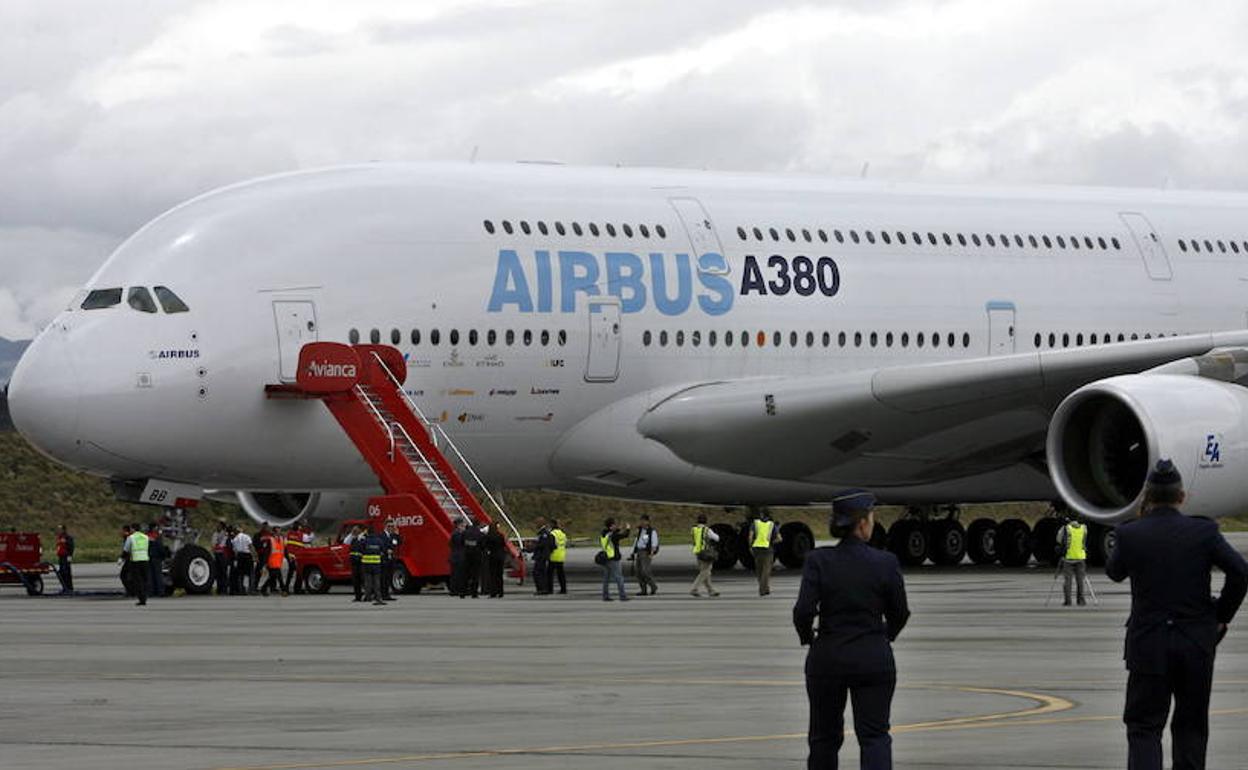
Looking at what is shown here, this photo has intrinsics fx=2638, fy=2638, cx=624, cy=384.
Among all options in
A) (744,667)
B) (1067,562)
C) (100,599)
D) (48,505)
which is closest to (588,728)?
(744,667)

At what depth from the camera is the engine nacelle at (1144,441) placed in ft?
91.7

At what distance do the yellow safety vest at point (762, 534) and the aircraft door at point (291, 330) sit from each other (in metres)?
5.56

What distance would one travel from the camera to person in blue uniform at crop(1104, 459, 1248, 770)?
34.8ft

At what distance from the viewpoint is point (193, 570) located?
31.1m

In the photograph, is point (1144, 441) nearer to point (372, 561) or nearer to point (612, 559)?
point (612, 559)

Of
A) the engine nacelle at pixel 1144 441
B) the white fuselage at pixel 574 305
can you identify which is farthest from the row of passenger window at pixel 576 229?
the engine nacelle at pixel 1144 441

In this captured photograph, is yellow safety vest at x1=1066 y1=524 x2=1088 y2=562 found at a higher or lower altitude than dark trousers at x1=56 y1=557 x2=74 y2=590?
higher

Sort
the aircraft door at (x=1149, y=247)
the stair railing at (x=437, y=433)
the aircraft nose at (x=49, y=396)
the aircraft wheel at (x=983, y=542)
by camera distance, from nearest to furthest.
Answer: the aircraft nose at (x=49, y=396) → the stair railing at (x=437, y=433) → the aircraft door at (x=1149, y=247) → the aircraft wheel at (x=983, y=542)

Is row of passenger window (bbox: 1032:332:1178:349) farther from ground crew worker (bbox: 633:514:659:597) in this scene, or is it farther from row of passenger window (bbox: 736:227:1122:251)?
ground crew worker (bbox: 633:514:659:597)

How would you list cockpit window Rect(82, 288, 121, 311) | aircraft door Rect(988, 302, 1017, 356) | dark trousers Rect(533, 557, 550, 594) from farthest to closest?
1. aircraft door Rect(988, 302, 1017, 356)
2. dark trousers Rect(533, 557, 550, 594)
3. cockpit window Rect(82, 288, 121, 311)

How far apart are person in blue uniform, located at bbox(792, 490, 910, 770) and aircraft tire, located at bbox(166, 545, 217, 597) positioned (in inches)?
829

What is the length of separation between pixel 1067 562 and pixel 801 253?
7995mm

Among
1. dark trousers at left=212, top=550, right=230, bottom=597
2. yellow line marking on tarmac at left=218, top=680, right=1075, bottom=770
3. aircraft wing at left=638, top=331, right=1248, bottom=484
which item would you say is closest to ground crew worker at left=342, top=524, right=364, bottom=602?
dark trousers at left=212, top=550, right=230, bottom=597

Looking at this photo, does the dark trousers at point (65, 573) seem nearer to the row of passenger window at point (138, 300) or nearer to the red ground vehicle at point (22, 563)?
the red ground vehicle at point (22, 563)
